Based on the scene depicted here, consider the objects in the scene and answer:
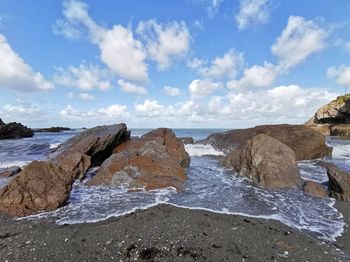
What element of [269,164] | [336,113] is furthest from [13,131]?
[336,113]

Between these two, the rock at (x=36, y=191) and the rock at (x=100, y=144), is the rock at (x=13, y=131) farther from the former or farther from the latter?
the rock at (x=36, y=191)

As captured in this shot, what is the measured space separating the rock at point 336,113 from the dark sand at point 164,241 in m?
67.0

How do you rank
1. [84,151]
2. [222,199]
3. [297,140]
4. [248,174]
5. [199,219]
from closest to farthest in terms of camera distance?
[199,219], [222,199], [248,174], [84,151], [297,140]

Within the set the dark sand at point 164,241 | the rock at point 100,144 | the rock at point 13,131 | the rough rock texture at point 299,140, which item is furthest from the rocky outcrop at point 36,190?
the rock at point 13,131

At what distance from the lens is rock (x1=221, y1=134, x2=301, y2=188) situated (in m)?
12.1

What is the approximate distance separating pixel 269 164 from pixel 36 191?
30.1 feet

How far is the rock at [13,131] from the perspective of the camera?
59.6 m

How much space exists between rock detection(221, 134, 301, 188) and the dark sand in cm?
468

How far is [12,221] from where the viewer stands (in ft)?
25.3

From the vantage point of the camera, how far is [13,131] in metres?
62.4

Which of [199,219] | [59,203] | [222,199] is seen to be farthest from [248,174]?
[59,203]

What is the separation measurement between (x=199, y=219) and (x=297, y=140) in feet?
52.5

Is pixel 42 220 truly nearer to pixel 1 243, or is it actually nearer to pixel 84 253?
pixel 1 243

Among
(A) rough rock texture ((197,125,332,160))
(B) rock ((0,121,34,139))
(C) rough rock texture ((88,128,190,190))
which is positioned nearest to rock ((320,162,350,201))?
(C) rough rock texture ((88,128,190,190))
